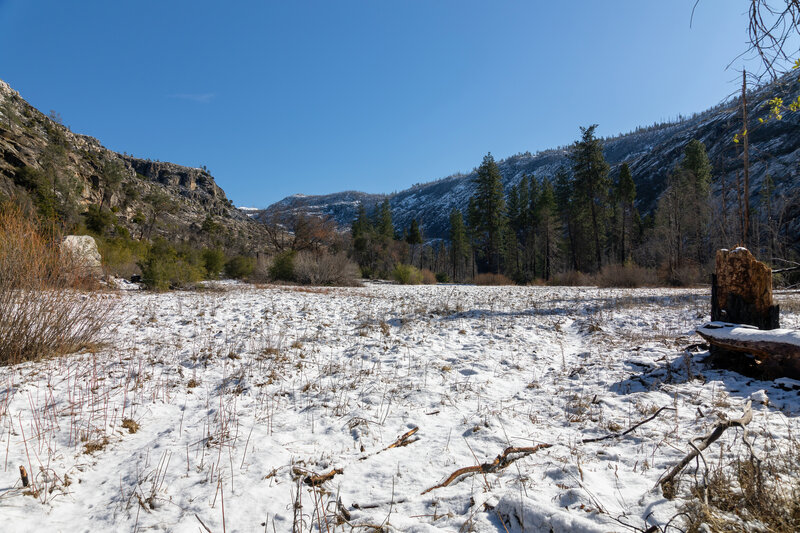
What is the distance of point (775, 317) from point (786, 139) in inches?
2684

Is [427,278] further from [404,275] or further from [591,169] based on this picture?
[591,169]

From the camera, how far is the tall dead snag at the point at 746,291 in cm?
419

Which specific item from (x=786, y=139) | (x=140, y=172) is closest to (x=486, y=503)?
(x=786, y=139)

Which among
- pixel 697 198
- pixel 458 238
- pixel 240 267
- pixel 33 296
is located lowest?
pixel 33 296

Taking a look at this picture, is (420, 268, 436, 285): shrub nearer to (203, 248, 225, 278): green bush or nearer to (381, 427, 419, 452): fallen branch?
(203, 248, 225, 278): green bush

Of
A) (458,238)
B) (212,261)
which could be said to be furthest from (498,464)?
(458,238)

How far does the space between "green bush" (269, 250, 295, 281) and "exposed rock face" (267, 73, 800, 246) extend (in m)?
12.5

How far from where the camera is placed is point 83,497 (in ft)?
6.24

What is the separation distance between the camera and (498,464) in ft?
7.20

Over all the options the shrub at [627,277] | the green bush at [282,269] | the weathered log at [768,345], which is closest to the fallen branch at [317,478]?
the weathered log at [768,345]

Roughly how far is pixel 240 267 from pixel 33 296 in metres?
18.3

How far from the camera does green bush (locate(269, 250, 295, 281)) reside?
19969mm

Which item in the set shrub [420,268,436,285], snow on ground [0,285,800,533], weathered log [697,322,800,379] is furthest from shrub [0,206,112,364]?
shrub [420,268,436,285]

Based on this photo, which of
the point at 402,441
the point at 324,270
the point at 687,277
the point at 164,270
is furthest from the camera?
the point at 324,270
